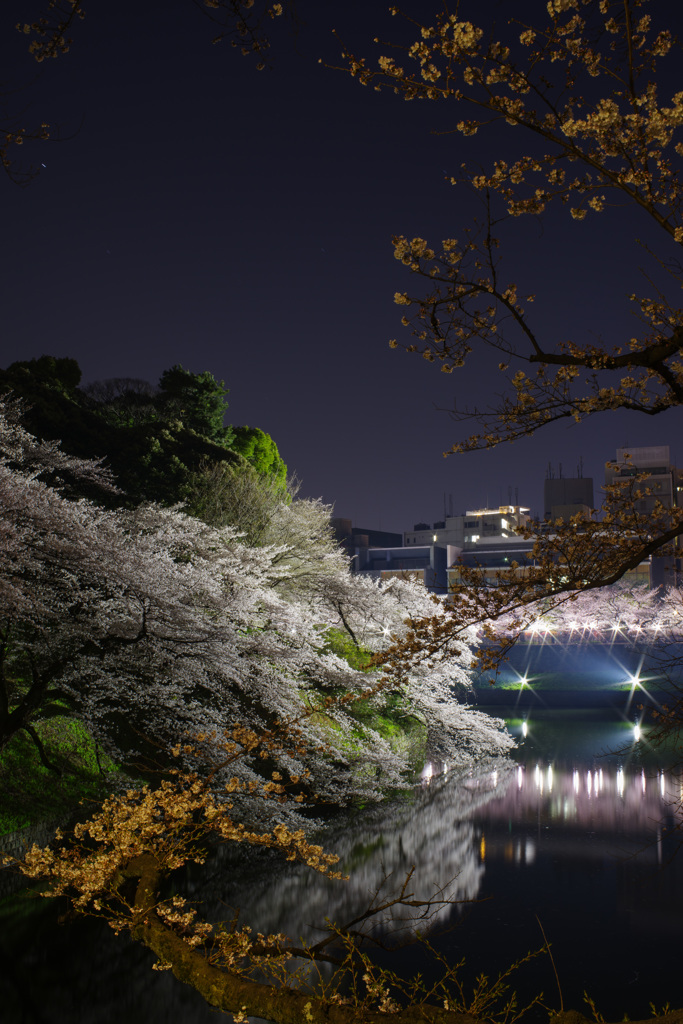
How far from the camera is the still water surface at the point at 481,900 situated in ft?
25.8

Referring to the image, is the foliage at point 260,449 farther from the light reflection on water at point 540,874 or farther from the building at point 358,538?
the building at point 358,538

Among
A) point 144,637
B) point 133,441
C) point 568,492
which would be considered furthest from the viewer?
point 568,492

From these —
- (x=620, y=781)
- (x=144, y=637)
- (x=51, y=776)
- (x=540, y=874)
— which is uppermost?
(x=144, y=637)

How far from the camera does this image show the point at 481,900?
6.73 m

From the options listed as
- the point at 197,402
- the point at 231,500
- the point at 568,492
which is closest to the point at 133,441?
the point at 231,500

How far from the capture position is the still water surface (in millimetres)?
7863

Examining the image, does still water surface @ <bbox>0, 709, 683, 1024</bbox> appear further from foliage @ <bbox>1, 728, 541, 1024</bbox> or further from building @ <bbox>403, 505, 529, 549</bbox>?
building @ <bbox>403, 505, 529, 549</bbox>

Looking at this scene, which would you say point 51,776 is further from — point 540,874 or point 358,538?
point 358,538

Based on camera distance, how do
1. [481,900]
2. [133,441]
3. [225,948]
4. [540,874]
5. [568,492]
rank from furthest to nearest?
[568,492]
[133,441]
[540,874]
[481,900]
[225,948]

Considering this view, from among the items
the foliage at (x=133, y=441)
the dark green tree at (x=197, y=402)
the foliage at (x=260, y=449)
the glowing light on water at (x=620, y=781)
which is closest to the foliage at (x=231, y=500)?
the foliage at (x=133, y=441)

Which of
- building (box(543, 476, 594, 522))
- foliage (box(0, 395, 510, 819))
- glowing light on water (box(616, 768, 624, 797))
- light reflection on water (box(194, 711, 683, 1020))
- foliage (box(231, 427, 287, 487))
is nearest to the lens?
light reflection on water (box(194, 711, 683, 1020))

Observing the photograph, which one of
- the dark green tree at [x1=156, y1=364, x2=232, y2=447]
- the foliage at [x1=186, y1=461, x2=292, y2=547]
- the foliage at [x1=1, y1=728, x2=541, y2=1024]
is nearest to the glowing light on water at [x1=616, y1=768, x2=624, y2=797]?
the foliage at [x1=1, y1=728, x2=541, y2=1024]

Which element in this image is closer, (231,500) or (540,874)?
(540,874)

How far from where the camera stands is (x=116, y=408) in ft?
93.1
